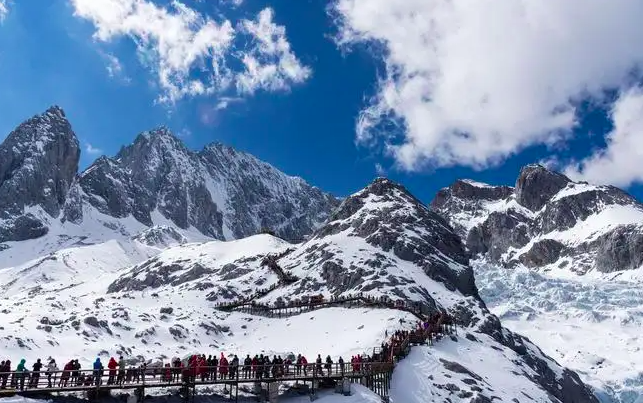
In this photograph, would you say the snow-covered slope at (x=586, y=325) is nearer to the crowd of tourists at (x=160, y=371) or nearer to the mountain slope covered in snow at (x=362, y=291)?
the mountain slope covered in snow at (x=362, y=291)

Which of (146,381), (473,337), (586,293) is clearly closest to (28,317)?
(146,381)

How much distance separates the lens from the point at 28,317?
3034 inches

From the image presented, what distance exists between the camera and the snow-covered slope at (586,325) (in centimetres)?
13088

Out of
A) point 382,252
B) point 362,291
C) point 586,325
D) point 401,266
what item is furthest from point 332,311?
point 586,325

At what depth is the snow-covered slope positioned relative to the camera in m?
131

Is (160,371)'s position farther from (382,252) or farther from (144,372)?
(382,252)

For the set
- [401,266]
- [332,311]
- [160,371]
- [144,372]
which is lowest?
[144,372]

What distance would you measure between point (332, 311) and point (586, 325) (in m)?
109

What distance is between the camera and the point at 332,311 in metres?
88.2

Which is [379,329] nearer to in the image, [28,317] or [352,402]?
[352,402]

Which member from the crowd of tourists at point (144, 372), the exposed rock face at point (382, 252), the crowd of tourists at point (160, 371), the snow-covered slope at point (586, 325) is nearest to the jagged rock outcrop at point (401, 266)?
the exposed rock face at point (382, 252)

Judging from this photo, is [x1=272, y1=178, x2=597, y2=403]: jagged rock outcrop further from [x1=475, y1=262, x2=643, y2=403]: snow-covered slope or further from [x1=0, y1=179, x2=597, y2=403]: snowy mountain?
[x1=475, y1=262, x2=643, y2=403]: snow-covered slope

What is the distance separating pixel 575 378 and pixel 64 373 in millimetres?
87009

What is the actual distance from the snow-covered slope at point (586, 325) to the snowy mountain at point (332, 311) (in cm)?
3755
